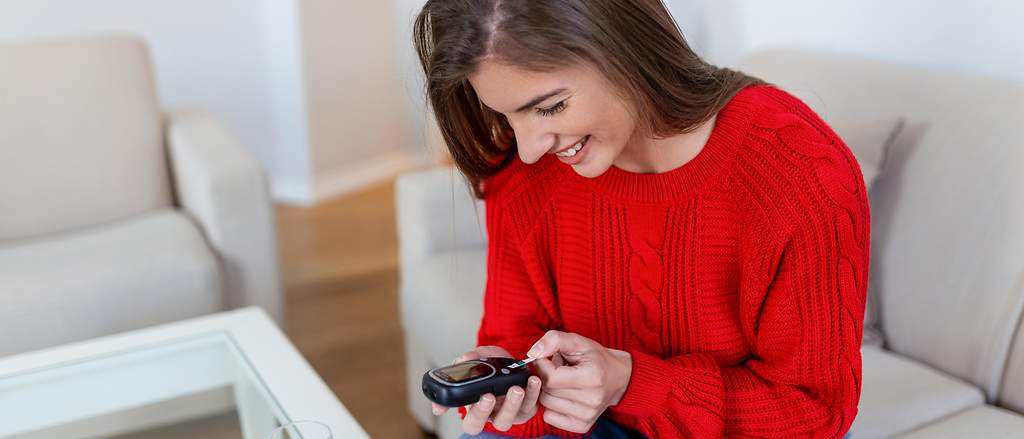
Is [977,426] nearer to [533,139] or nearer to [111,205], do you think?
[533,139]

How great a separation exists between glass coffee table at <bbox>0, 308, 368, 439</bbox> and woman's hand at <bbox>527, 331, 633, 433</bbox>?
333mm

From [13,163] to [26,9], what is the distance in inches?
40.7

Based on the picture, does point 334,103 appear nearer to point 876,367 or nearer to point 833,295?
point 876,367

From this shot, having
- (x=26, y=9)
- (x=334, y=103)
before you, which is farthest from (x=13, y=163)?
(x=334, y=103)

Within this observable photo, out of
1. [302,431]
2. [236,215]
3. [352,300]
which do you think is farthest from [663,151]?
[352,300]

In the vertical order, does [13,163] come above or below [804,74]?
below

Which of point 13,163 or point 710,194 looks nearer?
point 710,194

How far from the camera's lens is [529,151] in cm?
90

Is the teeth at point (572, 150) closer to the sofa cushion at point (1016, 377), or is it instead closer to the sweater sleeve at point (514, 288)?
the sweater sleeve at point (514, 288)

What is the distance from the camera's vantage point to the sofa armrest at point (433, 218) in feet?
5.81

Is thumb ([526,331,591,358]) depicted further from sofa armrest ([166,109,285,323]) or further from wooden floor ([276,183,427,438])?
sofa armrest ([166,109,285,323])

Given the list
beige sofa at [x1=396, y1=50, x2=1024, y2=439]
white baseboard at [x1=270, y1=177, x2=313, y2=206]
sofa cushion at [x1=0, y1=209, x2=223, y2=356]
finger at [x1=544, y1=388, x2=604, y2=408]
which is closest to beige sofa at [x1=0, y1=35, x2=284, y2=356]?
sofa cushion at [x1=0, y1=209, x2=223, y2=356]

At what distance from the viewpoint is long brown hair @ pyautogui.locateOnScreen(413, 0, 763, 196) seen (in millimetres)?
852

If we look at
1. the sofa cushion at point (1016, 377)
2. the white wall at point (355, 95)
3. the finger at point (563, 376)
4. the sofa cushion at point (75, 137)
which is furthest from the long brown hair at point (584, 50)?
the white wall at point (355, 95)
